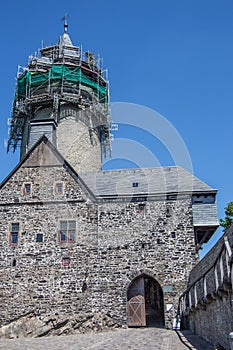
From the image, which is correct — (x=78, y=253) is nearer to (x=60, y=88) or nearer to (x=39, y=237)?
(x=39, y=237)

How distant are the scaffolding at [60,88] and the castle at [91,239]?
6.58m

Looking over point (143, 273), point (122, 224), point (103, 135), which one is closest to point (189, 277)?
point (143, 273)

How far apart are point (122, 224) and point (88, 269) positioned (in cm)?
280

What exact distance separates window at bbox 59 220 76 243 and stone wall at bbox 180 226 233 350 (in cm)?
689

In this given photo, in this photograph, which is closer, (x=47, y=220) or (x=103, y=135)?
(x=47, y=220)

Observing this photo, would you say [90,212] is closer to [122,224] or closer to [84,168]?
[122,224]

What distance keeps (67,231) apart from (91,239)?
128cm

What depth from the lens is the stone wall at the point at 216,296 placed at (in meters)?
9.09

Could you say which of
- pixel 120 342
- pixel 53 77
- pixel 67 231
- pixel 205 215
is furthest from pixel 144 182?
pixel 53 77

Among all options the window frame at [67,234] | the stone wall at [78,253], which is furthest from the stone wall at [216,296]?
the window frame at [67,234]

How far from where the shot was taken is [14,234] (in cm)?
1964

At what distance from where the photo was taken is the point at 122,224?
19.8 m

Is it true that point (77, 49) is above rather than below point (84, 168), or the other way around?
above

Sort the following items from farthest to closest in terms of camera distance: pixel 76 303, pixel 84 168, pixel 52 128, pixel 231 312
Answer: pixel 84 168 → pixel 52 128 → pixel 76 303 → pixel 231 312
